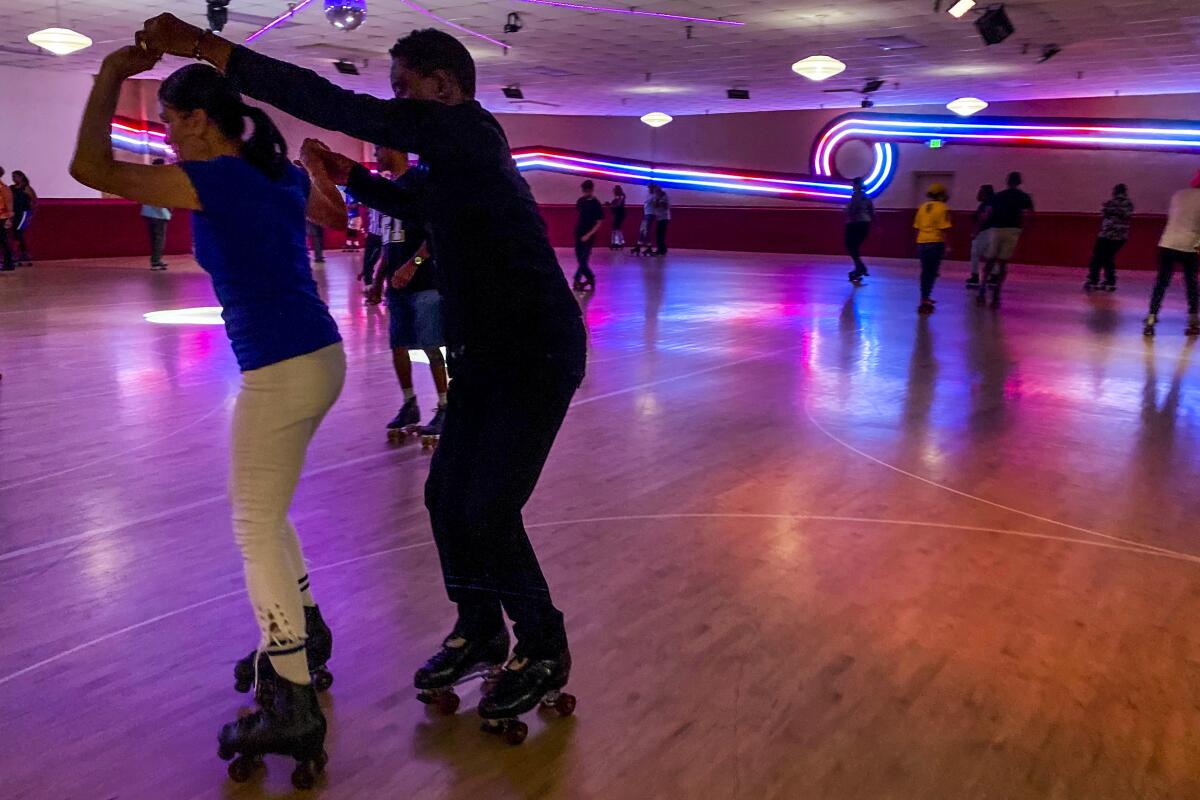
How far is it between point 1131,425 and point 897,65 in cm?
1007

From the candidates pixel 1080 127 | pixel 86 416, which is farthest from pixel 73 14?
pixel 1080 127

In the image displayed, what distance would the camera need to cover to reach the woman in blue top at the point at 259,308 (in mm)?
1680

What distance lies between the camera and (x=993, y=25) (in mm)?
9719

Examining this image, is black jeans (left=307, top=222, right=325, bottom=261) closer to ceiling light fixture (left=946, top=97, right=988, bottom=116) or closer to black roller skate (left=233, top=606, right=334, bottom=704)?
ceiling light fixture (left=946, top=97, right=988, bottom=116)

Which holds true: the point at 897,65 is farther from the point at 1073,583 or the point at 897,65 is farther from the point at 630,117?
the point at 1073,583

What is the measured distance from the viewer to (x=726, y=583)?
116 inches

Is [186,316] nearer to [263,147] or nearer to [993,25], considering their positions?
[263,147]

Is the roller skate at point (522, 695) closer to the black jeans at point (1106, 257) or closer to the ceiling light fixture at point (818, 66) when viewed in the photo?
the ceiling light fixture at point (818, 66)

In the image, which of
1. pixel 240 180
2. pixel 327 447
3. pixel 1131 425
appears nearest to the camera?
pixel 240 180

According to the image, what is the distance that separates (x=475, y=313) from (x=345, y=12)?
8237 millimetres

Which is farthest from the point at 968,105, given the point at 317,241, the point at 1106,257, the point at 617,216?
the point at 317,241

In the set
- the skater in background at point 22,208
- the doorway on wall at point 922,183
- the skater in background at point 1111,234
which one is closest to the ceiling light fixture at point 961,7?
the skater in background at point 1111,234

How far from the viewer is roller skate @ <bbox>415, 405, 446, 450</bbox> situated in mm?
4465

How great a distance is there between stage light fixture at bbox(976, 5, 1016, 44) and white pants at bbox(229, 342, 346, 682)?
962 centimetres
